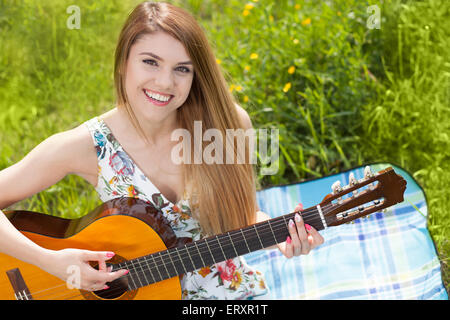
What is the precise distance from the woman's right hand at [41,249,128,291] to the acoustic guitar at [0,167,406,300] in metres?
0.06

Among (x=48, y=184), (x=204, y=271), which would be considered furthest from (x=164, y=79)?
(x=204, y=271)

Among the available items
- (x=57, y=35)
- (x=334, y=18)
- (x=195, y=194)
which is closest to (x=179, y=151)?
(x=195, y=194)

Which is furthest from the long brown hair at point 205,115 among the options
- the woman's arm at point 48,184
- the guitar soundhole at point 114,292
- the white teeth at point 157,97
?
the guitar soundhole at point 114,292

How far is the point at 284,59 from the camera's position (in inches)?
122

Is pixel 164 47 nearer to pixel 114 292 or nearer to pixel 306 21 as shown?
pixel 114 292

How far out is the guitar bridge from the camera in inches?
73.8

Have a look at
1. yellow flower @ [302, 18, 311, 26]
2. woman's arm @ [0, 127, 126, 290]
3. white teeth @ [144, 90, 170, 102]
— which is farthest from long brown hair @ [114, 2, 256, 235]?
yellow flower @ [302, 18, 311, 26]

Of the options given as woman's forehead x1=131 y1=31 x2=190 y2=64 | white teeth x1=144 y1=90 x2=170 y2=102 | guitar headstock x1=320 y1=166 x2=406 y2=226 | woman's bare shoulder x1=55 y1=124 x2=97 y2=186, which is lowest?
guitar headstock x1=320 y1=166 x2=406 y2=226

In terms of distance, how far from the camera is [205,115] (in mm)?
1947

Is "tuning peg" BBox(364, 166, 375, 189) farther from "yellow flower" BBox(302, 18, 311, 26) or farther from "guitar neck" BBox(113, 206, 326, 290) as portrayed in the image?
"yellow flower" BBox(302, 18, 311, 26)

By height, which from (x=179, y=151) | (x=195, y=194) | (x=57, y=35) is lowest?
(x=195, y=194)
